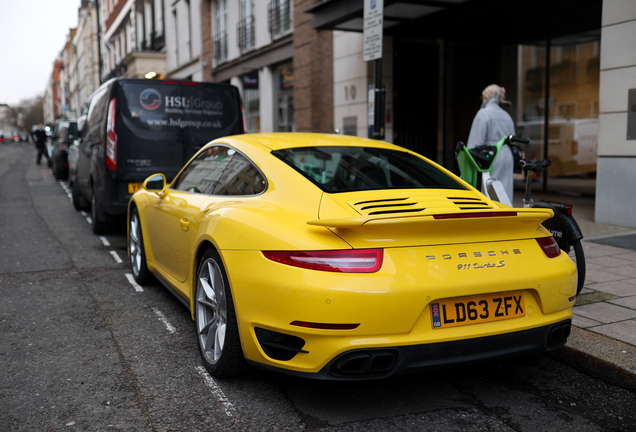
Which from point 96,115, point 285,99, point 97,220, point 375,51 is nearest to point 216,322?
point 375,51

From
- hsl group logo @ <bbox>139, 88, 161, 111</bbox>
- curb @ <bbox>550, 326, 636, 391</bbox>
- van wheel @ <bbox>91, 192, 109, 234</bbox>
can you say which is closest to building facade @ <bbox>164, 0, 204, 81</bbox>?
van wheel @ <bbox>91, 192, 109, 234</bbox>

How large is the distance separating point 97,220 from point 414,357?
6.86 meters

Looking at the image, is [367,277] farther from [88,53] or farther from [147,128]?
[88,53]

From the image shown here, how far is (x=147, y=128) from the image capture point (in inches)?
306

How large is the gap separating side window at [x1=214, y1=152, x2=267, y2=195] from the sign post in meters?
3.44

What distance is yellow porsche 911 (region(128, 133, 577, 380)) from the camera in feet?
8.87

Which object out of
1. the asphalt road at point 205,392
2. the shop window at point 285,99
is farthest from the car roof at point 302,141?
the shop window at point 285,99

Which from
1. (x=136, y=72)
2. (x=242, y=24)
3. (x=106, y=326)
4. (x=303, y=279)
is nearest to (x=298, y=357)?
(x=303, y=279)

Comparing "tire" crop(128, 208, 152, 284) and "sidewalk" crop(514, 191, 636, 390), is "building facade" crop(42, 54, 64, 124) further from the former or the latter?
"sidewalk" crop(514, 191, 636, 390)

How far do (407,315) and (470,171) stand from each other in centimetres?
376

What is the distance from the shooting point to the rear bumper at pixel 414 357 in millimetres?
2705

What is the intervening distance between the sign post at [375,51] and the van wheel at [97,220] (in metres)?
3.95

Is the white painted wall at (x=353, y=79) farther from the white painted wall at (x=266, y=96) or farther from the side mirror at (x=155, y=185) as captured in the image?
the side mirror at (x=155, y=185)

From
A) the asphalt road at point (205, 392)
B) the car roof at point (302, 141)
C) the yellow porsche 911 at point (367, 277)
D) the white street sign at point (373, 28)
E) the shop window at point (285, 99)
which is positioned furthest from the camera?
the shop window at point (285, 99)
